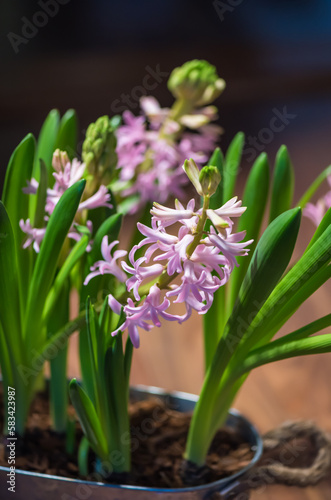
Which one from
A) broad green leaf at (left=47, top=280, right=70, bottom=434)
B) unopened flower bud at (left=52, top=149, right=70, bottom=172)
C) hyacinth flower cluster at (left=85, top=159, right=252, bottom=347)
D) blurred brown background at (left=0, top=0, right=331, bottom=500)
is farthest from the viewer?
blurred brown background at (left=0, top=0, right=331, bottom=500)

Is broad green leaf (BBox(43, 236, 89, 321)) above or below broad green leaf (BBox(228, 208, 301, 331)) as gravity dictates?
above

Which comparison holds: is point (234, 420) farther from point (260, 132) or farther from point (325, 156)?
point (260, 132)

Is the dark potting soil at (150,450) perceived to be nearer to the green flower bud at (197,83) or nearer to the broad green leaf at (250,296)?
the broad green leaf at (250,296)

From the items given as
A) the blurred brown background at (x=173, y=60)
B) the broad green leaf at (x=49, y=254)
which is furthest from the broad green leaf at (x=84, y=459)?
the blurred brown background at (x=173, y=60)

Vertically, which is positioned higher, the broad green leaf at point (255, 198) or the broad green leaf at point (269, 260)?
the broad green leaf at point (255, 198)

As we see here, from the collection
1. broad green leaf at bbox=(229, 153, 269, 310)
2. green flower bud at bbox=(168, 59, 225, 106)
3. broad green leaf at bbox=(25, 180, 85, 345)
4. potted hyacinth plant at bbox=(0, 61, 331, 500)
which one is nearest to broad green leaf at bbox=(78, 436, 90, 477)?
potted hyacinth plant at bbox=(0, 61, 331, 500)

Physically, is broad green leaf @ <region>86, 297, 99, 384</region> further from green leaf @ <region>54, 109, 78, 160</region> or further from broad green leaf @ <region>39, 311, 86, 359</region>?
green leaf @ <region>54, 109, 78, 160</region>

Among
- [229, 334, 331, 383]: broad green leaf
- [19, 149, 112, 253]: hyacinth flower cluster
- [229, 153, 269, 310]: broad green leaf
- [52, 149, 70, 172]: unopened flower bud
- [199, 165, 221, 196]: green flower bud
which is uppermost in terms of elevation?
[52, 149, 70, 172]: unopened flower bud
